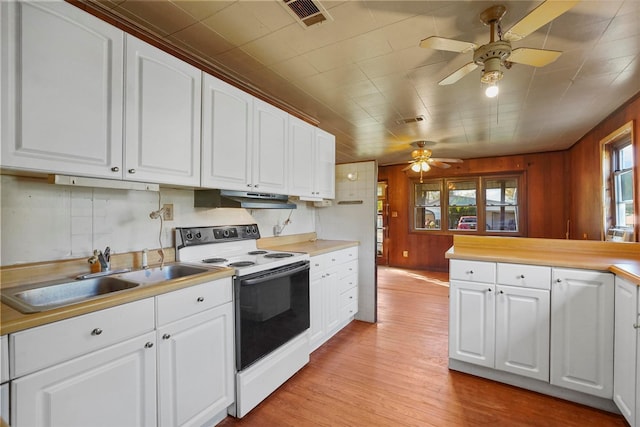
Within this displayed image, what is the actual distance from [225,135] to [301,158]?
0.97 metres

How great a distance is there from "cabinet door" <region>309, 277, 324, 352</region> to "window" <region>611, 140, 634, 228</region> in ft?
11.5

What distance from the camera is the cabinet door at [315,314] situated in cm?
259

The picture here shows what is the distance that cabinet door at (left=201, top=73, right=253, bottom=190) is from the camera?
1.94 m

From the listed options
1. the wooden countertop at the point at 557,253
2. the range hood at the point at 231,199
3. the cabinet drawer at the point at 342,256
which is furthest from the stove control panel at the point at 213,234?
the wooden countertop at the point at 557,253

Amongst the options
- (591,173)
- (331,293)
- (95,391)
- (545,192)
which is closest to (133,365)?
(95,391)

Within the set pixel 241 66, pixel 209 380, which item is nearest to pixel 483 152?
pixel 241 66

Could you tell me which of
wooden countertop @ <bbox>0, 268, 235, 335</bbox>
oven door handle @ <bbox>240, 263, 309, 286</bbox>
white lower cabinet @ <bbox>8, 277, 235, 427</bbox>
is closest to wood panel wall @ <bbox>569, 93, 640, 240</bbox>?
oven door handle @ <bbox>240, 263, 309, 286</bbox>

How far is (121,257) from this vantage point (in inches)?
69.8

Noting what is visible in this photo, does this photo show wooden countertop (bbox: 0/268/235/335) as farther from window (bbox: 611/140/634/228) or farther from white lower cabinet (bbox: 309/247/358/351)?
window (bbox: 611/140/634/228)

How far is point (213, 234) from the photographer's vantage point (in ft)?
7.64

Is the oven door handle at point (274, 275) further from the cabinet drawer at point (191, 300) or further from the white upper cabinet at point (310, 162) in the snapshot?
the white upper cabinet at point (310, 162)

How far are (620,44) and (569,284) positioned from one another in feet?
5.81

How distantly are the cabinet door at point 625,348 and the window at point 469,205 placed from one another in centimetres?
474

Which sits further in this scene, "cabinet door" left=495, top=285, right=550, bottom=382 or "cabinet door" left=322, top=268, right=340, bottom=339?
"cabinet door" left=322, top=268, right=340, bottom=339
